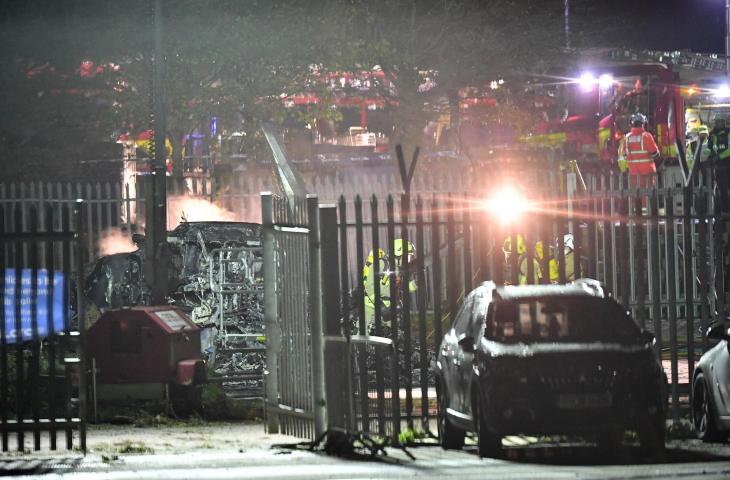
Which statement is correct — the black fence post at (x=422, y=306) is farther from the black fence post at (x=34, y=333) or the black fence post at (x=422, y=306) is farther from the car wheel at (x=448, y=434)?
the black fence post at (x=34, y=333)

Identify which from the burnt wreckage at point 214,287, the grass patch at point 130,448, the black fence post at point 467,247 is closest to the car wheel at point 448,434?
the black fence post at point 467,247

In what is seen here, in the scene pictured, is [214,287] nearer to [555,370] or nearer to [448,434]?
[448,434]

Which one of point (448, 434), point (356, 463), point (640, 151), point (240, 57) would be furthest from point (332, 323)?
point (240, 57)

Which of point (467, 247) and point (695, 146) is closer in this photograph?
point (467, 247)

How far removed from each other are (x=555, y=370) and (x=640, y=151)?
23.0 meters

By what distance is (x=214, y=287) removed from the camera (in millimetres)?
23172

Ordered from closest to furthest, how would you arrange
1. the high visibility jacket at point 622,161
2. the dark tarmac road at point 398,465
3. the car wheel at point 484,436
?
1. the dark tarmac road at point 398,465
2. the car wheel at point 484,436
3. the high visibility jacket at point 622,161

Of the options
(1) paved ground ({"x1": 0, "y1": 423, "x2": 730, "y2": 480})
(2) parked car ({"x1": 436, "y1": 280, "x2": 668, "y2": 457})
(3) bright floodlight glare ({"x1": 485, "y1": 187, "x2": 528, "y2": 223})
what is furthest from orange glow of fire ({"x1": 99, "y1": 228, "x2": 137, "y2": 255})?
(2) parked car ({"x1": 436, "y1": 280, "x2": 668, "y2": 457})

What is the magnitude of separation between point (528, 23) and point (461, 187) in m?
20.2

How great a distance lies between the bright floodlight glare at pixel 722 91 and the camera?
43.2 metres

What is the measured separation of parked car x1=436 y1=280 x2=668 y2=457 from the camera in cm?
1220

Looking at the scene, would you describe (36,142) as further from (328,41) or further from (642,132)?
(642,132)

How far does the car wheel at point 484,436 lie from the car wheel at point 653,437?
1.04 m

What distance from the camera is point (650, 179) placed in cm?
3097
